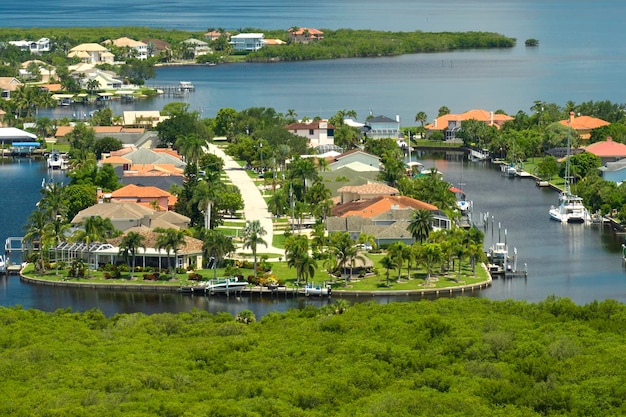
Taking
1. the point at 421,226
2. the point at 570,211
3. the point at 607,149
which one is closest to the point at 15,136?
the point at 607,149

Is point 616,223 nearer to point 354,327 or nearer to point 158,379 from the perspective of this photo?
point 354,327

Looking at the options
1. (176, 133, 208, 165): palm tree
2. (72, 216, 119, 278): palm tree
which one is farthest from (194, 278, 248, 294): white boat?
(176, 133, 208, 165): palm tree

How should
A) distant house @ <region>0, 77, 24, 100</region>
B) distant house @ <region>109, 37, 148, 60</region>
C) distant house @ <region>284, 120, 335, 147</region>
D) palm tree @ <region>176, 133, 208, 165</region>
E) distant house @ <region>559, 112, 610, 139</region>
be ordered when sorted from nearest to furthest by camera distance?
palm tree @ <region>176, 133, 208, 165</region> → distant house @ <region>284, 120, 335, 147</region> → distant house @ <region>559, 112, 610, 139</region> → distant house @ <region>0, 77, 24, 100</region> → distant house @ <region>109, 37, 148, 60</region>

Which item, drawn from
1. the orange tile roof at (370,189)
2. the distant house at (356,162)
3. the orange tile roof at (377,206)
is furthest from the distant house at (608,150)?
the orange tile roof at (377,206)

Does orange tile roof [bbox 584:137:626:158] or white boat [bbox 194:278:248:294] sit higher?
orange tile roof [bbox 584:137:626:158]

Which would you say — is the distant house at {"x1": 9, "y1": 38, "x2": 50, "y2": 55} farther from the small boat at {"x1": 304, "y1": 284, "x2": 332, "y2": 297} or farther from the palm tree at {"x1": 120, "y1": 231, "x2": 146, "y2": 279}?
the small boat at {"x1": 304, "y1": 284, "x2": 332, "y2": 297}

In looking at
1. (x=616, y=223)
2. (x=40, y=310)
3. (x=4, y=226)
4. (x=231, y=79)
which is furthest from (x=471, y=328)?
(x=231, y=79)

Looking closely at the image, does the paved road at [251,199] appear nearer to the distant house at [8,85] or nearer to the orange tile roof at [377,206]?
the orange tile roof at [377,206]
